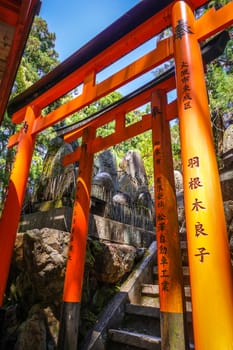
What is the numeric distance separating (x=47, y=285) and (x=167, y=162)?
9.85 ft

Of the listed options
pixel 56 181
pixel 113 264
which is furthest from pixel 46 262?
pixel 56 181

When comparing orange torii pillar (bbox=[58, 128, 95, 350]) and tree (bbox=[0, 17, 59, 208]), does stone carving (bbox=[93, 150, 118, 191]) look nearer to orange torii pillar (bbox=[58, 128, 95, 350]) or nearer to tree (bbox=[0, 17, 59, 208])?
orange torii pillar (bbox=[58, 128, 95, 350])

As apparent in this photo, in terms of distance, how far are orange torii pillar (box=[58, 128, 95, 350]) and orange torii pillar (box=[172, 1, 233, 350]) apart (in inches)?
101

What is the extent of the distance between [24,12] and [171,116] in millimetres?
2636

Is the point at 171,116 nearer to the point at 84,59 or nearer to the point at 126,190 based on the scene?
the point at 84,59

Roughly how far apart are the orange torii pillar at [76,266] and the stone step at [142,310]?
3.47ft

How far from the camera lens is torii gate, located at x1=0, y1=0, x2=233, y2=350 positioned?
1871 mm

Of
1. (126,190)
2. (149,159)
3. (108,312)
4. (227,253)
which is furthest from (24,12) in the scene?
(149,159)

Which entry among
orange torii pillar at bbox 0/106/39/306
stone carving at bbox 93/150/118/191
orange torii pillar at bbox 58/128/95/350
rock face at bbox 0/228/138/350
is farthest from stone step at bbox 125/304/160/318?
stone carving at bbox 93/150/118/191

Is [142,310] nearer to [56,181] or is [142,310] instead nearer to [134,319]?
[134,319]

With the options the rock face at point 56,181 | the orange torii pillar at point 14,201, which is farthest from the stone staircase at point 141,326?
the rock face at point 56,181

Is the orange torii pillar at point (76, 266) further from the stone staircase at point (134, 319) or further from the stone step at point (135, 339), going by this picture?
the stone step at point (135, 339)

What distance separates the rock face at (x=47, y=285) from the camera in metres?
4.04

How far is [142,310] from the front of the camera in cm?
427
